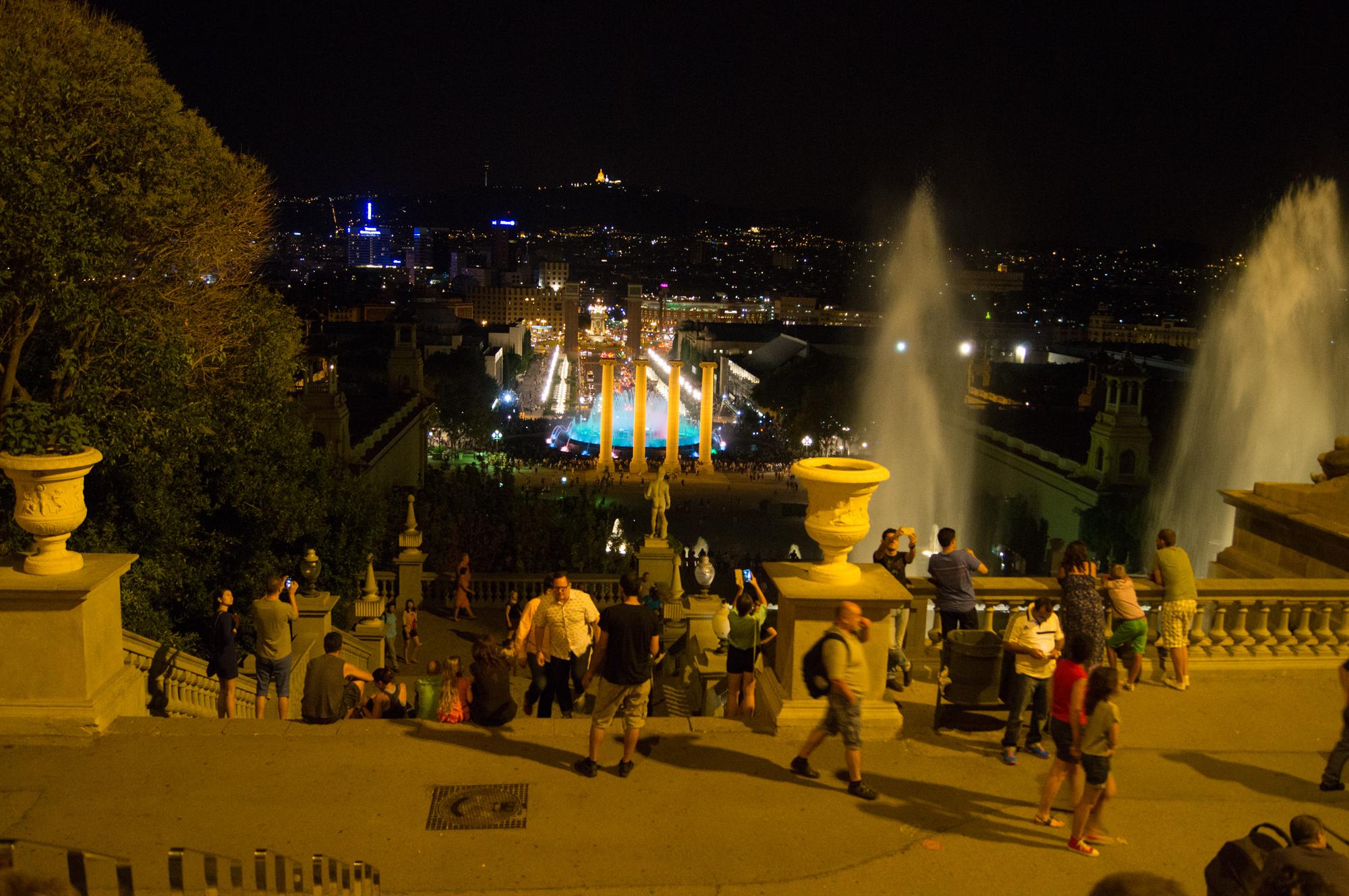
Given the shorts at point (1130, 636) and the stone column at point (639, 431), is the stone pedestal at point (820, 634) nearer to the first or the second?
the shorts at point (1130, 636)

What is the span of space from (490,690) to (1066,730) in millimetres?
3991

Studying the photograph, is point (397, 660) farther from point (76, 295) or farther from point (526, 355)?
point (526, 355)

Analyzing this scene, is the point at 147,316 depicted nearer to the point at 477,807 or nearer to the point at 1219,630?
the point at 477,807

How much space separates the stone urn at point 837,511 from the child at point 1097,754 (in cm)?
183

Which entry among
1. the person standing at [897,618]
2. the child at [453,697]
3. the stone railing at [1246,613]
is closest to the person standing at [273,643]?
the child at [453,697]

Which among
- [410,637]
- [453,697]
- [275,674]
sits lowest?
[410,637]

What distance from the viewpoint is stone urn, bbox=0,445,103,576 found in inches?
271

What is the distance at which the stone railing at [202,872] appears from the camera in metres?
4.12

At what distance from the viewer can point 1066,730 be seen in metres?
6.19

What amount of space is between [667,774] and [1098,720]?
8.60 feet

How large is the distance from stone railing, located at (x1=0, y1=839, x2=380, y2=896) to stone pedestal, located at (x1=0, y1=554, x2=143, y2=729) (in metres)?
1.85

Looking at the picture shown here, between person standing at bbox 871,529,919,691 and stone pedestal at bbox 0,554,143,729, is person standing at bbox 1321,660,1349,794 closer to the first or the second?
person standing at bbox 871,529,919,691

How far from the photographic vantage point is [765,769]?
6820mm

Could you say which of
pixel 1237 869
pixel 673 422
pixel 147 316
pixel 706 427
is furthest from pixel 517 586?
pixel 673 422
